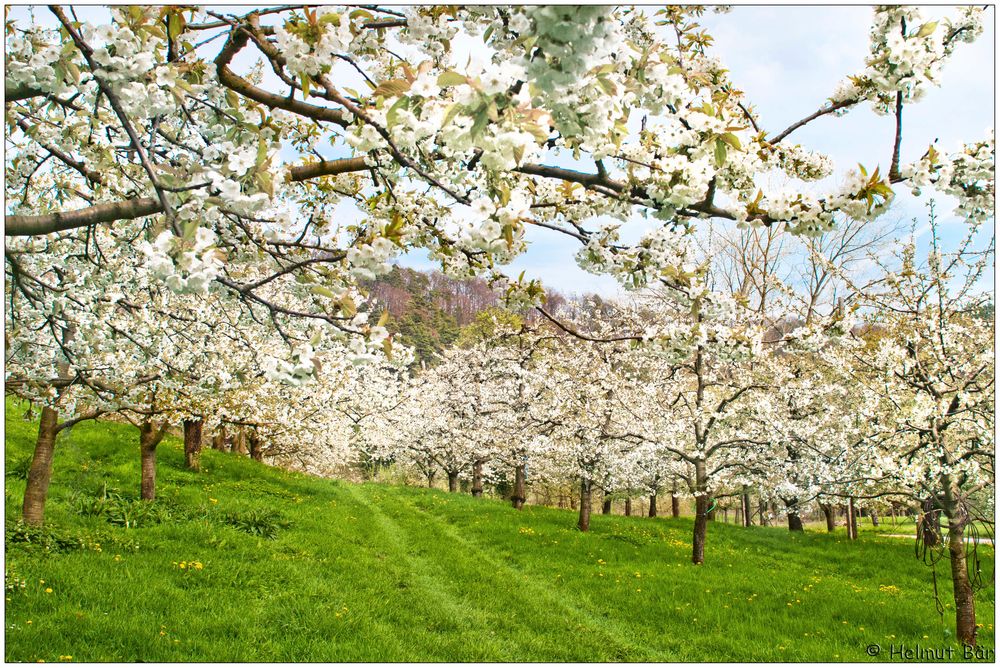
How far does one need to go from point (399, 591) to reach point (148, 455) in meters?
4.92

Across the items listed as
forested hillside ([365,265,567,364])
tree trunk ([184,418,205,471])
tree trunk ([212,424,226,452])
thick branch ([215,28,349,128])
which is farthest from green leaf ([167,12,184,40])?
tree trunk ([212,424,226,452])

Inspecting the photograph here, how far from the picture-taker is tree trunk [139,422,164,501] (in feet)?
29.5

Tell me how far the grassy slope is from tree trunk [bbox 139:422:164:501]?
0.95 ft

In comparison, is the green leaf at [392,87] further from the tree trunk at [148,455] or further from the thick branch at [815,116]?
the tree trunk at [148,455]

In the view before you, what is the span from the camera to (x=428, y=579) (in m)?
8.03

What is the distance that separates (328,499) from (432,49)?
43.3 feet

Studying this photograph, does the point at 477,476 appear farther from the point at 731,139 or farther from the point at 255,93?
the point at 731,139

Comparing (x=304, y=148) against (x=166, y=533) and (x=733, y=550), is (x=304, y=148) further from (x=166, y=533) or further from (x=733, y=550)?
(x=733, y=550)

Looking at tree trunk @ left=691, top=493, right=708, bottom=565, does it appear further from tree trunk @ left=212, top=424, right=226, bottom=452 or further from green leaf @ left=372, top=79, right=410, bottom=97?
tree trunk @ left=212, top=424, right=226, bottom=452

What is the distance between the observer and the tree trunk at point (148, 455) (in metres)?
9.00

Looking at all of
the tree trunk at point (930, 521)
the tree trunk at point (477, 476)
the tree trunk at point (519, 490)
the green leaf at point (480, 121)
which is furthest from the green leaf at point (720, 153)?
the tree trunk at point (477, 476)

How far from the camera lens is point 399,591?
7.11m

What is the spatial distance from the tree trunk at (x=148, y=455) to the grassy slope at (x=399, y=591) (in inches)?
11.4

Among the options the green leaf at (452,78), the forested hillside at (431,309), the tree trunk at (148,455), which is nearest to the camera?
the green leaf at (452,78)
